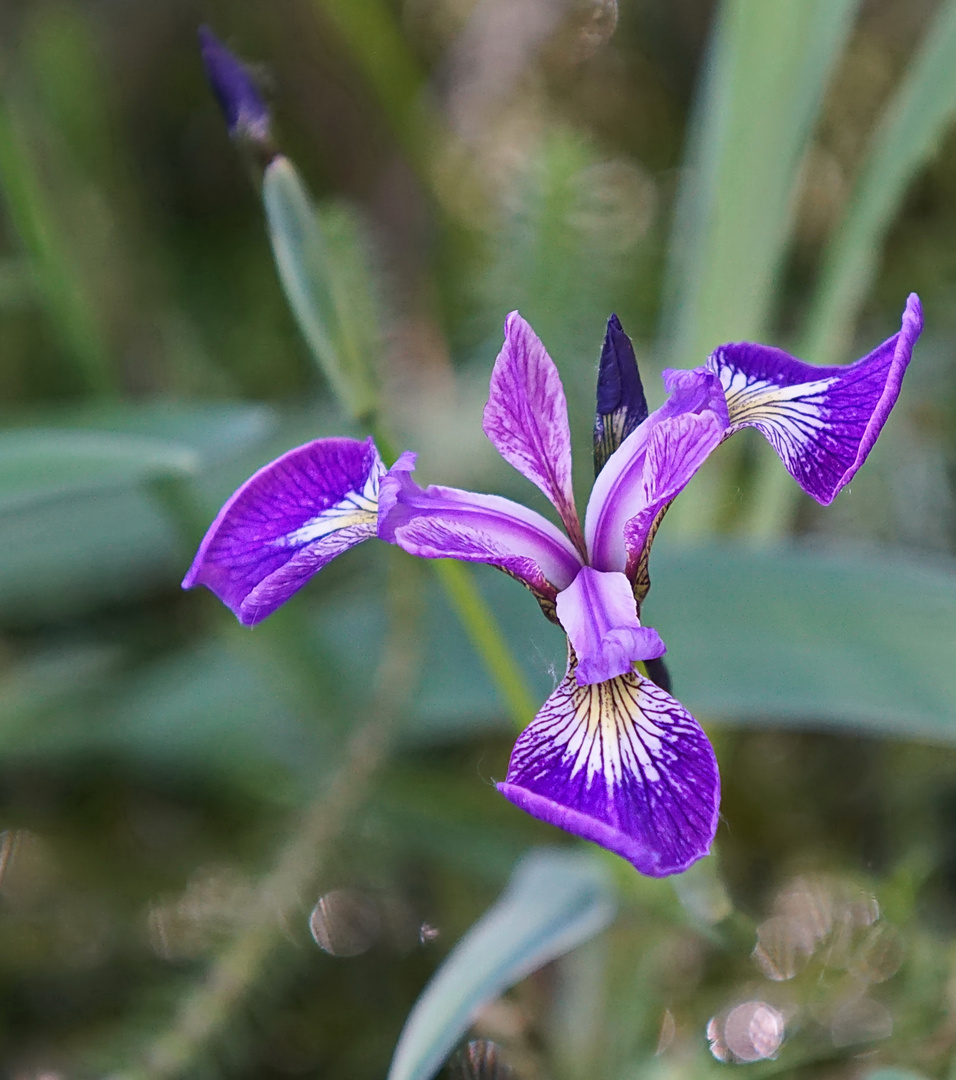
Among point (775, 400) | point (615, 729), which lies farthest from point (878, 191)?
point (615, 729)

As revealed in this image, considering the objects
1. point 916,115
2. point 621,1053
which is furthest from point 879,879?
point 916,115

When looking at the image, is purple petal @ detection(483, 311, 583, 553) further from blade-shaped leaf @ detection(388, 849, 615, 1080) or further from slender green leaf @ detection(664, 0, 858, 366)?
slender green leaf @ detection(664, 0, 858, 366)

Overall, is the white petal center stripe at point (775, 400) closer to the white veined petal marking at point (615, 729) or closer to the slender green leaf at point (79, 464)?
the white veined petal marking at point (615, 729)

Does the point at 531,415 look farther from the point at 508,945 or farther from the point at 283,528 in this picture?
the point at 508,945

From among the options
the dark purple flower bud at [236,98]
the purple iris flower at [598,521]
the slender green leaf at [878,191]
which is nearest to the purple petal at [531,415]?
the purple iris flower at [598,521]

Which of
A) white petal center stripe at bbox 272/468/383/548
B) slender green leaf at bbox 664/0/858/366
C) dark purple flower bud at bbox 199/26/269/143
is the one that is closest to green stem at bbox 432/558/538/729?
white petal center stripe at bbox 272/468/383/548

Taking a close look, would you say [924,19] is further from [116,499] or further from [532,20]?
[116,499]
